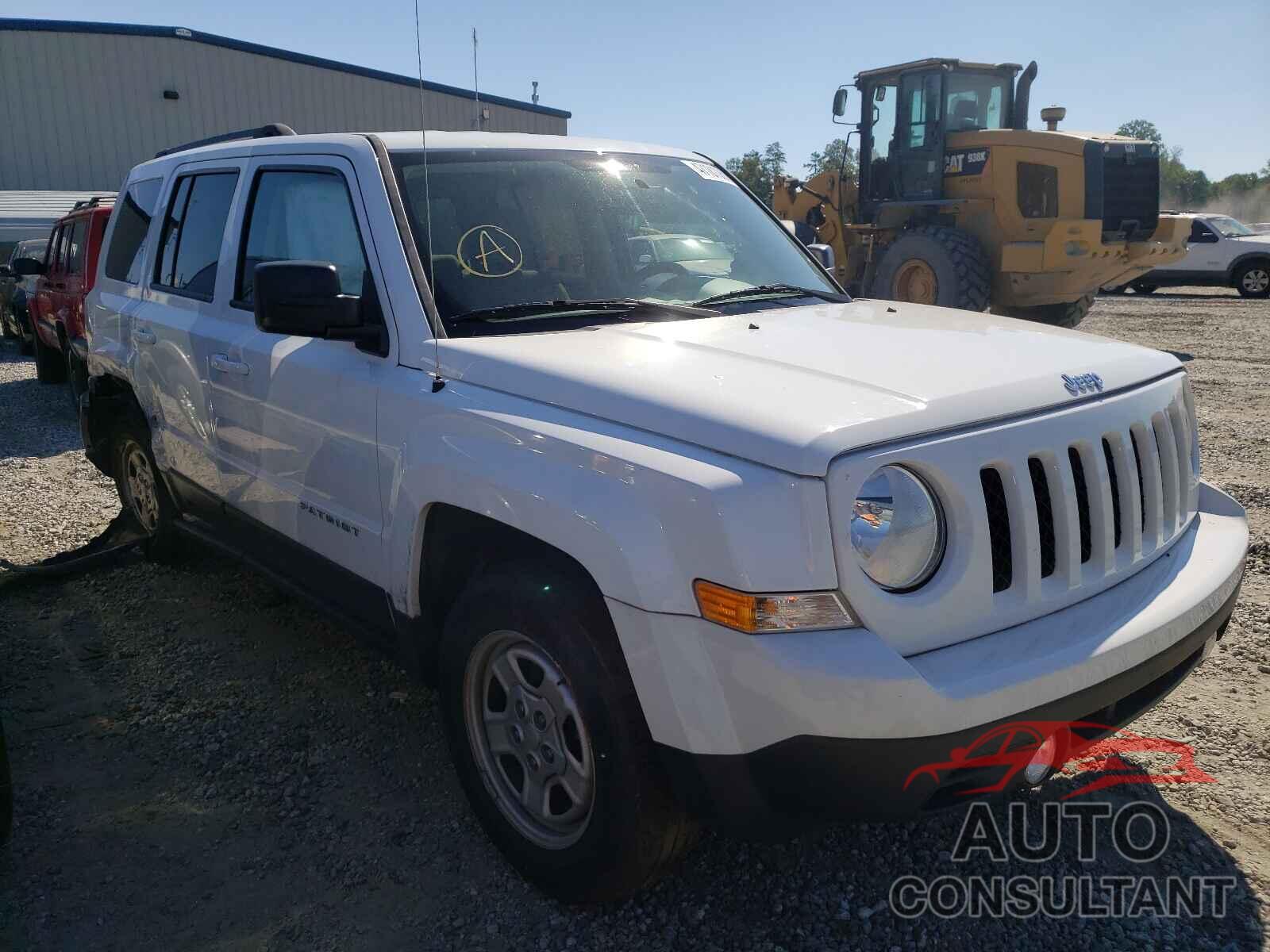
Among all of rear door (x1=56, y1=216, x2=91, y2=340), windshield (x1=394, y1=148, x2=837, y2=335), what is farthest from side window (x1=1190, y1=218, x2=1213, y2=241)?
windshield (x1=394, y1=148, x2=837, y2=335)

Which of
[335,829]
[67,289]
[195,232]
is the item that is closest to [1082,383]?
[335,829]

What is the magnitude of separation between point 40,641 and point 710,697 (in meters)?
3.71

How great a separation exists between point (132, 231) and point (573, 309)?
313 centimetres

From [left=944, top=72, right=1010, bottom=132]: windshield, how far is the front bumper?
1176 centimetres

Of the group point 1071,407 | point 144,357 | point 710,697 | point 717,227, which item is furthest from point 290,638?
point 1071,407

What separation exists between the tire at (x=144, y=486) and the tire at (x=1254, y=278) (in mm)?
21513

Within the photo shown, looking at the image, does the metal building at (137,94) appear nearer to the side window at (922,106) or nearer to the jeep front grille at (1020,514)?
the side window at (922,106)

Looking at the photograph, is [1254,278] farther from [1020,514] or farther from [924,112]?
[1020,514]

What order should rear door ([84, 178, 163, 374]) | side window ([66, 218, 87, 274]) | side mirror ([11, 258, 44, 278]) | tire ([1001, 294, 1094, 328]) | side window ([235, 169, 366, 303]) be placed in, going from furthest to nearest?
tire ([1001, 294, 1094, 328]), side mirror ([11, 258, 44, 278]), side window ([66, 218, 87, 274]), rear door ([84, 178, 163, 374]), side window ([235, 169, 366, 303])

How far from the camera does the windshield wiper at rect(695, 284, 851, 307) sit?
3373mm

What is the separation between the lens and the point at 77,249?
33.2ft

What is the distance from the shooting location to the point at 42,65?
2288 cm

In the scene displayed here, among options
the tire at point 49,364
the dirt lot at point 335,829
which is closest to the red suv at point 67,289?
the tire at point 49,364

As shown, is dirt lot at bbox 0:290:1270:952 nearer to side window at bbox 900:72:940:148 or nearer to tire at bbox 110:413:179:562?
tire at bbox 110:413:179:562
